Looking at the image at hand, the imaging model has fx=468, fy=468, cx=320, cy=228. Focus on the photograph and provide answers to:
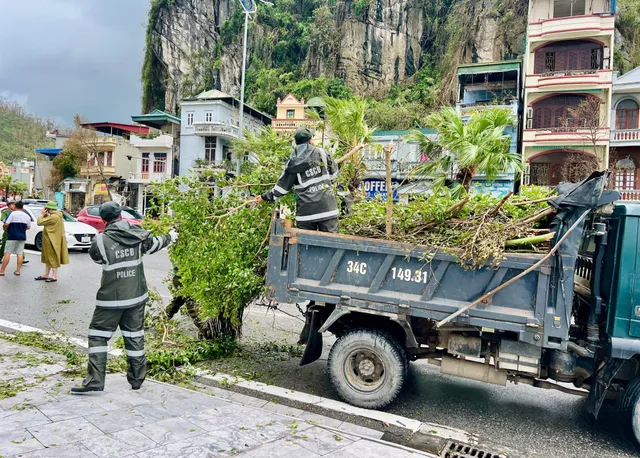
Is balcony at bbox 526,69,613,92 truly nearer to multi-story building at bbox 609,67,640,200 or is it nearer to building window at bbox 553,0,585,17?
multi-story building at bbox 609,67,640,200

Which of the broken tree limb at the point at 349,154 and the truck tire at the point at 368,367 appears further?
the broken tree limb at the point at 349,154

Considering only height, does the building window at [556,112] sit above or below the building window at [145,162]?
above

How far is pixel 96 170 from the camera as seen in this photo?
1673 inches

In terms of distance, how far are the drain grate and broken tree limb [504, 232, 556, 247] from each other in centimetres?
167

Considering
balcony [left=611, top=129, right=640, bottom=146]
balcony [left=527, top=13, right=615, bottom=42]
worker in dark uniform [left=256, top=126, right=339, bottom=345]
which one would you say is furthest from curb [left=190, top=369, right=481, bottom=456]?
balcony [left=527, top=13, right=615, bottom=42]

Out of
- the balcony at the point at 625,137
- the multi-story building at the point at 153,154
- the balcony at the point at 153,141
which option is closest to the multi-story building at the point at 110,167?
the multi-story building at the point at 153,154

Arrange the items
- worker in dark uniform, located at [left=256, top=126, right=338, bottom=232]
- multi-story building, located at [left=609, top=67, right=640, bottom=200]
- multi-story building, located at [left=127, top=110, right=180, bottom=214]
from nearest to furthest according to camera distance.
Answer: worker in dark uniform, located at [left=256, top=126, right=338, bottom=232] < multi-story building, located at [left=609, top=67, right=640, bottom=200] < multi-story building, located at [left=127, top=110, right=180, bottom=214]

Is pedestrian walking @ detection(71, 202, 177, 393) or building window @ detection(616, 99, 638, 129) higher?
building window @ detection(616, 99, 638, 129)

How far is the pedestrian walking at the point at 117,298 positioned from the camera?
14.2ft

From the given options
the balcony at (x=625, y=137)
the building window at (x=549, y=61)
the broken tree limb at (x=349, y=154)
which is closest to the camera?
the broken tree limb at (x=349, y=154)

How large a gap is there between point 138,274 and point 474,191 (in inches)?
140

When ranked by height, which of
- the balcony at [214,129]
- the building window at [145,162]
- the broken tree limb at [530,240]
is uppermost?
the balcony at [214,129]

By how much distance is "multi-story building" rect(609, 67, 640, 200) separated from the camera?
81.1 ft

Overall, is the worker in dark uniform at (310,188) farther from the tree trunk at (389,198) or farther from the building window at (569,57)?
the building window at (569,57)
